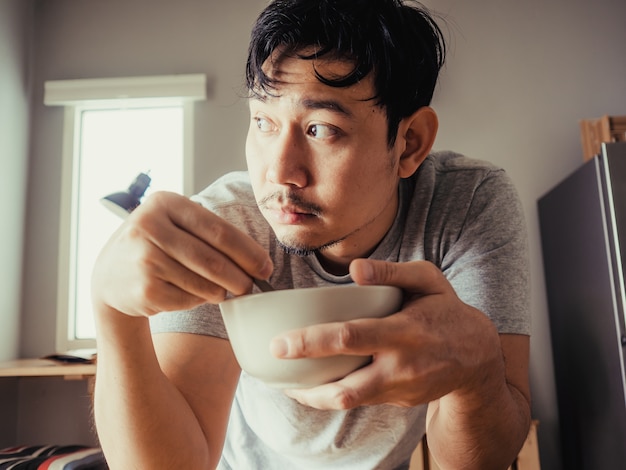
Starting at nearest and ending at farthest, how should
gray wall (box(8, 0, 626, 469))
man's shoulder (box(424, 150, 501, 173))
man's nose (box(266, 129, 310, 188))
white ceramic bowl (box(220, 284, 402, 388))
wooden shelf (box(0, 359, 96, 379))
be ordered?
white ceramic bowl (box(220, 284, 402, 388))
man's nose (box(266, 129, 310, 188))
man's shoulder (box(424, 150, 501, 173))
wooden shelf (box(0, 359, 96, 379))
gray wall (box(8, 0, 626, 469))

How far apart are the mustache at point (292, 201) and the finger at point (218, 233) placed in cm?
28

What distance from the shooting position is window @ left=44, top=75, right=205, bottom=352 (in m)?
2.85

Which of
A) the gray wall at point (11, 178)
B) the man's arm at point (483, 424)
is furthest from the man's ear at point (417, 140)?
the gray wall at point (11, 178)

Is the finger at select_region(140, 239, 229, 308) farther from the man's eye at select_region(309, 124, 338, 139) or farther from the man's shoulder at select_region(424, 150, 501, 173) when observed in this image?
the man's shoulder at select_region(424, 150, 501, 173)

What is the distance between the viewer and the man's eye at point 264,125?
2.54 ft

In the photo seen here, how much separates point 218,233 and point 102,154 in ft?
9.31

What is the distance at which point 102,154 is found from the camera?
9.88 ft

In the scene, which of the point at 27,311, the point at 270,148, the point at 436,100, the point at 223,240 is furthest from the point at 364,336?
the point at 27,311

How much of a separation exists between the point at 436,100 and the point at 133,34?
67.2 inches

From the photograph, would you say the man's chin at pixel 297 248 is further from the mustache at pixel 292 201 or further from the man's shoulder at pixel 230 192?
the man's shoulder at pixel 230 192

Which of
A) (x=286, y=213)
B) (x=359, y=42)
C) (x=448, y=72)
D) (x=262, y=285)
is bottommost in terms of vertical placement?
(x=262, y=285)

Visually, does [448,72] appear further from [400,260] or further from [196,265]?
→ [196,265]

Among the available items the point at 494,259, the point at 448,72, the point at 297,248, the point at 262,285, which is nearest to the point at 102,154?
the point at 448,72

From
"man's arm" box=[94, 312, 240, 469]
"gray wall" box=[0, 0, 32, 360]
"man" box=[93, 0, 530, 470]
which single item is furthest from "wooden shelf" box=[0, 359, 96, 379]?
"man's arm" box=[94, 312, 240, 469]
